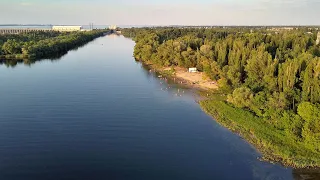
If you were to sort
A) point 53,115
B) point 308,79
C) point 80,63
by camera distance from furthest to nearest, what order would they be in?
1. point 80,63
2. point 53,115
3. point 308,79

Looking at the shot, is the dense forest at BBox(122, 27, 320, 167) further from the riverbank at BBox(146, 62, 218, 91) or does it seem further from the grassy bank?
the riverbank at BBox(146, 62, 218, 91)

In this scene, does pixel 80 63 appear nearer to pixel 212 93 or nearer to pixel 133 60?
pixel 133 60

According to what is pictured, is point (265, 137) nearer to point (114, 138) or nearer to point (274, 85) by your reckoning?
point (274, 85)

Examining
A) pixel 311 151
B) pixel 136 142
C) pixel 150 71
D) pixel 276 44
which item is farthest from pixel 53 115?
pixel 276 44

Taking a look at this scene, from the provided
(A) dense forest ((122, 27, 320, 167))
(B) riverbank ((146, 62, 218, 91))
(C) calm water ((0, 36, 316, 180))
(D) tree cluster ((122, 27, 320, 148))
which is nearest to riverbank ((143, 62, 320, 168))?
(A) dense forest ((122, 27, 320, 167))

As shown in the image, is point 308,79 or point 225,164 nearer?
point 225,164

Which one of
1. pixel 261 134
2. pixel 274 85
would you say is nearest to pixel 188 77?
pixel 274 85

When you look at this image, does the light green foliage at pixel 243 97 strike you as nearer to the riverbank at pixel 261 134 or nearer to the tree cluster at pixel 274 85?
the tree cluster at pixel 274 85
